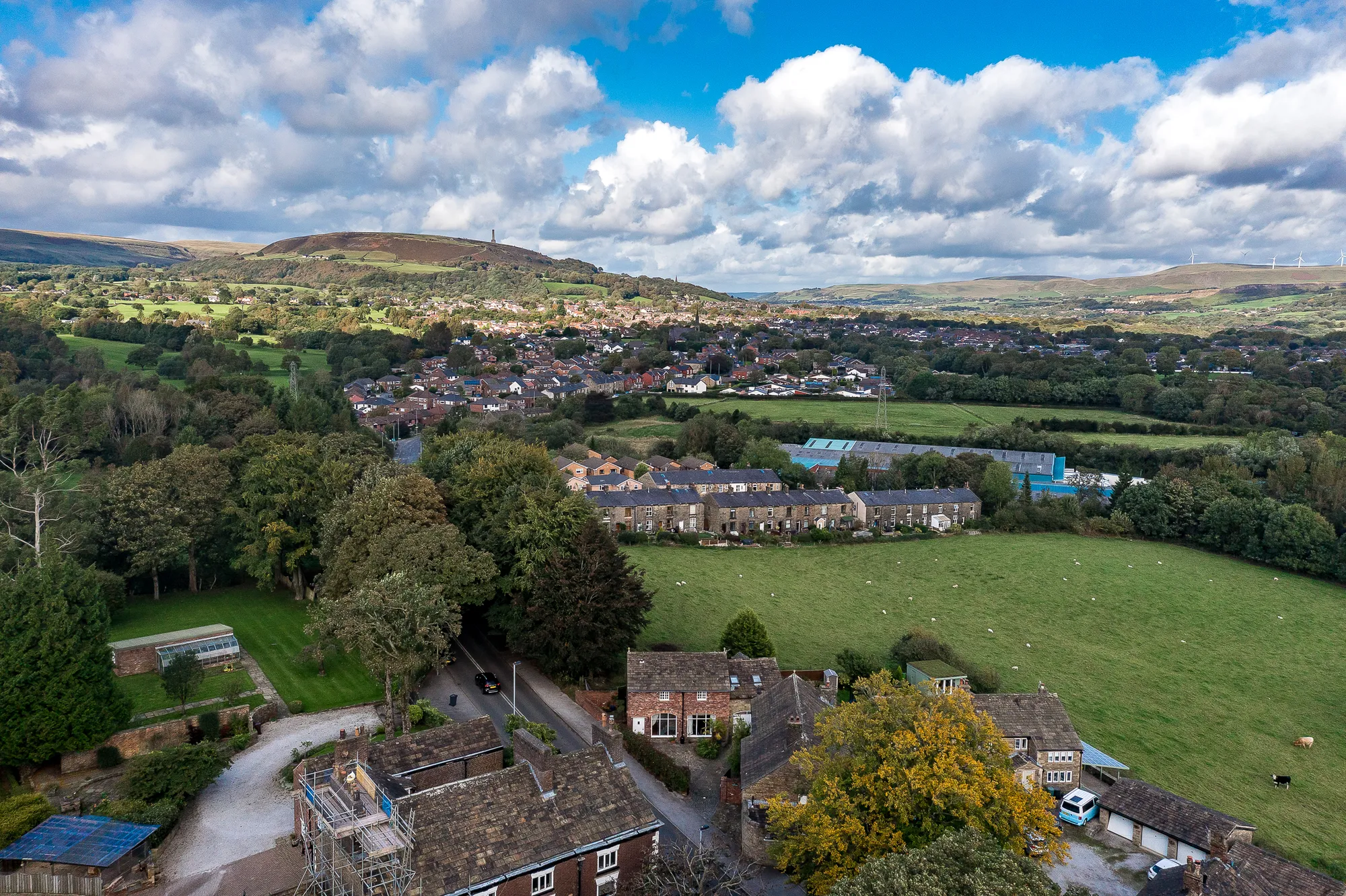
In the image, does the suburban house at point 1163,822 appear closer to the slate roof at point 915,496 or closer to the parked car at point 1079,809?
the parked car at point 1079,809

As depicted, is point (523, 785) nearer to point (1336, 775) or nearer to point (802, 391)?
point (1336, 775)

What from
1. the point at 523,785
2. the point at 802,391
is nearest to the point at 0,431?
the point at 523,785

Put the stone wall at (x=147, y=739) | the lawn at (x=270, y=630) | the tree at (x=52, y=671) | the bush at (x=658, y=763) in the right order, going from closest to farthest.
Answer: the tree at (x=52, y=671), the stone wall at (x=147, y=739), the bush at (x=658, y=763), the lawn at (x=270, y=630)

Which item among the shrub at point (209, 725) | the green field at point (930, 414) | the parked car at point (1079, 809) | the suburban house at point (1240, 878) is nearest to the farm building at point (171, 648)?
the shrub at point (209, 725)

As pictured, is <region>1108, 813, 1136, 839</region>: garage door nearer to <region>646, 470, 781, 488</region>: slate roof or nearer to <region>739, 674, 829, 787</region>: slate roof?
<region>739, 674, 829, 787</region>: slate roof

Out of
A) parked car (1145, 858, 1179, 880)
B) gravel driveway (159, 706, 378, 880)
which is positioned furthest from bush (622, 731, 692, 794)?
parked car (1145, 858, 1179, 880)

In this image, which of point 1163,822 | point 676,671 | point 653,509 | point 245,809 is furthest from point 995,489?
point 245,809
